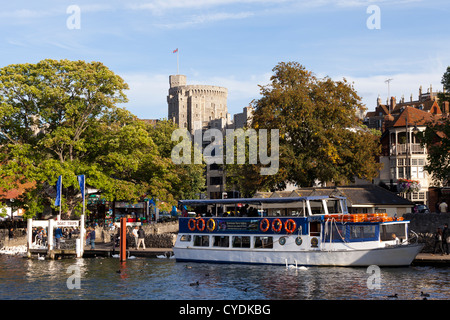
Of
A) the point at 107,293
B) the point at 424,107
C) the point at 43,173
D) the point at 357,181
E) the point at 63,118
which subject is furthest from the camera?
the point at 424,107

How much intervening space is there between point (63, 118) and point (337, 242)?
31902mm

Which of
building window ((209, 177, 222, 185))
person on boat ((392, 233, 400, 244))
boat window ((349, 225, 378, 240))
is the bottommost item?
person on boat ((392, 233, 400, 244))

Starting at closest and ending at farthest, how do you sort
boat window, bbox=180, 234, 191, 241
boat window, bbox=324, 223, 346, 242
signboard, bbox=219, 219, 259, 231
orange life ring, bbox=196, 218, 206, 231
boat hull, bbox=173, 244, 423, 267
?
boat hull, bbox=173, 244, 423, 267 → boat window, bbox=324, 223, 346, 242 → signboard, bbox=219, 219, 259, 231 → orange life ring, bbox=196, 218, 206, 231 → boat window, bbox=180, 234, 191, 241

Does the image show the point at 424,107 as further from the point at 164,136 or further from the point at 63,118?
the point at 63,118

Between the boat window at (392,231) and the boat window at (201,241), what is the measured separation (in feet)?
44.3

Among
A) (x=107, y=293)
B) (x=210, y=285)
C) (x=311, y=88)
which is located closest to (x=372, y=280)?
(x=210, y=285)

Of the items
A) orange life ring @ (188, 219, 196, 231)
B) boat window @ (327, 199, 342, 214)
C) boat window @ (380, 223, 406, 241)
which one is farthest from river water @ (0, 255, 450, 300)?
boat window @ (327, 199, 342, 214)

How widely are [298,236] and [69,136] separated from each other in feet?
91.4

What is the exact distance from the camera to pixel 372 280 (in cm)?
3462

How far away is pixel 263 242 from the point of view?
43969 mm

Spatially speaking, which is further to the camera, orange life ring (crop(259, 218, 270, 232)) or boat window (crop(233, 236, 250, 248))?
boat window (crop(233, 236, 250, 248))

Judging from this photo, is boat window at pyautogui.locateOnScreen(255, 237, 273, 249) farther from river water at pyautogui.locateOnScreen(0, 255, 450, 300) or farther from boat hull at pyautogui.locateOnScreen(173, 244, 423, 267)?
river water at pyautogui.locateOnScreen(0, 255, 450, 300)

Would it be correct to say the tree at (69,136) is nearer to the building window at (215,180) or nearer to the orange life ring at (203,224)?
the orange life ring at (203,224)

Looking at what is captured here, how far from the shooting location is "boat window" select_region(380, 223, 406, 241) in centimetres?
4059
